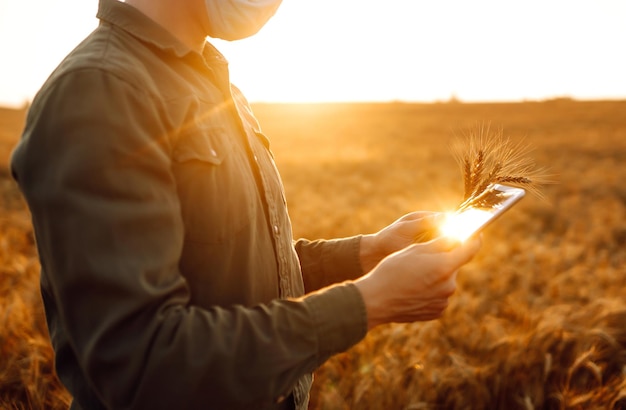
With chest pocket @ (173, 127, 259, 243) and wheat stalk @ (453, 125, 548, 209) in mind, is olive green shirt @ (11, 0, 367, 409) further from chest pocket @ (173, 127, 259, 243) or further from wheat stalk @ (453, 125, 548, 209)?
wheat stalk @ (453, 125, 548, 209)

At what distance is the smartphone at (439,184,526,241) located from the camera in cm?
133

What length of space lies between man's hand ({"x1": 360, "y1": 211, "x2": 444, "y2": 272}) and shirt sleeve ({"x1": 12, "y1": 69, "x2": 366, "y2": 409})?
2.20 feet

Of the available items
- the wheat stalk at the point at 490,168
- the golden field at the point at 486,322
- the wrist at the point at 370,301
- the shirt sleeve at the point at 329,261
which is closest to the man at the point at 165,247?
the wrist at the point at 370,301

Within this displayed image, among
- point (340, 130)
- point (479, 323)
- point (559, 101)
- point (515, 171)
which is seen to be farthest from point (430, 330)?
point (559, 101)

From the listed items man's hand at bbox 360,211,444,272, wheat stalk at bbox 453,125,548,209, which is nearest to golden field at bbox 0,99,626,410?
wheat stalk at bbox 453,125,548,209

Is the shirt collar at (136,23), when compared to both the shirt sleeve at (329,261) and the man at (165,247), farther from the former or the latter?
the shirt sleeve at (329,261)

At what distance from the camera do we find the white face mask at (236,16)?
132 cm

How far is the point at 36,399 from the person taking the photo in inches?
102

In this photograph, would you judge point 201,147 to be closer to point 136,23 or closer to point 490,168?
point 136,23

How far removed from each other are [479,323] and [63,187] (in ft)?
12.0

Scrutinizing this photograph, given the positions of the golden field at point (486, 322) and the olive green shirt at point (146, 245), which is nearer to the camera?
the olive green shirt at point (146, 245)

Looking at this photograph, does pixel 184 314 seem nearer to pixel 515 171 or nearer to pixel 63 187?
pixel 63 187

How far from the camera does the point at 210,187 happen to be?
122 centimetres

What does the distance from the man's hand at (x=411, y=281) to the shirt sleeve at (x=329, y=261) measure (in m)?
0.59
